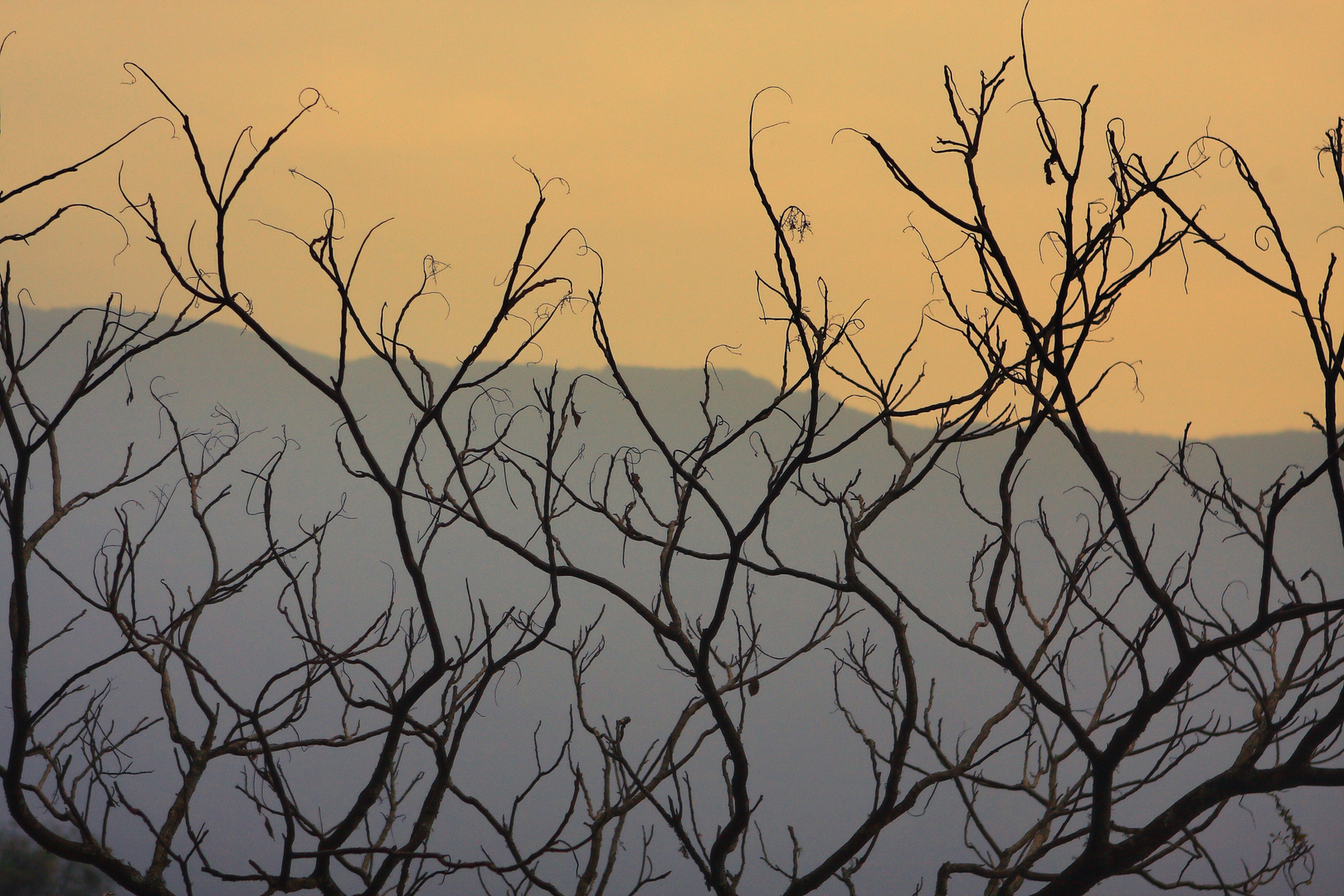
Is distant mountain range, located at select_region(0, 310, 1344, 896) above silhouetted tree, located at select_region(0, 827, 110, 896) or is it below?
above

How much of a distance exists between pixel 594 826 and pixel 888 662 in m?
3.88

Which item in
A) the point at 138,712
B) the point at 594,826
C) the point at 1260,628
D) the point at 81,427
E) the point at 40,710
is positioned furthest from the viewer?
the point at 81,427

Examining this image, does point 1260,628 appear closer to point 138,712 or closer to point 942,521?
point 942,521

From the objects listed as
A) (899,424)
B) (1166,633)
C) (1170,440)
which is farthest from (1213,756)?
(899,424)

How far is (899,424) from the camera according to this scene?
5836 millimetres

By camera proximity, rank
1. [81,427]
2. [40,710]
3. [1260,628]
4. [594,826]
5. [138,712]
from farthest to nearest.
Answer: [81,427]
[138,712]
[594,826]
[40,710]
[1260,628]

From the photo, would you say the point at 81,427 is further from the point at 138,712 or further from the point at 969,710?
the point at 969,710

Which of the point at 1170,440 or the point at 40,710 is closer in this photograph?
the point at 40,710

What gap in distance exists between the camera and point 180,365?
5438 mm

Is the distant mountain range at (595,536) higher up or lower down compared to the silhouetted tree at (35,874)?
higher up

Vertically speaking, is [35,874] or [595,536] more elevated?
[595,536]

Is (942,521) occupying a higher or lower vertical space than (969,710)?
higher

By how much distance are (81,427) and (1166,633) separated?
6.54 m

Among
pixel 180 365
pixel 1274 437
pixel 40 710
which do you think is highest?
pixel 1274 437
